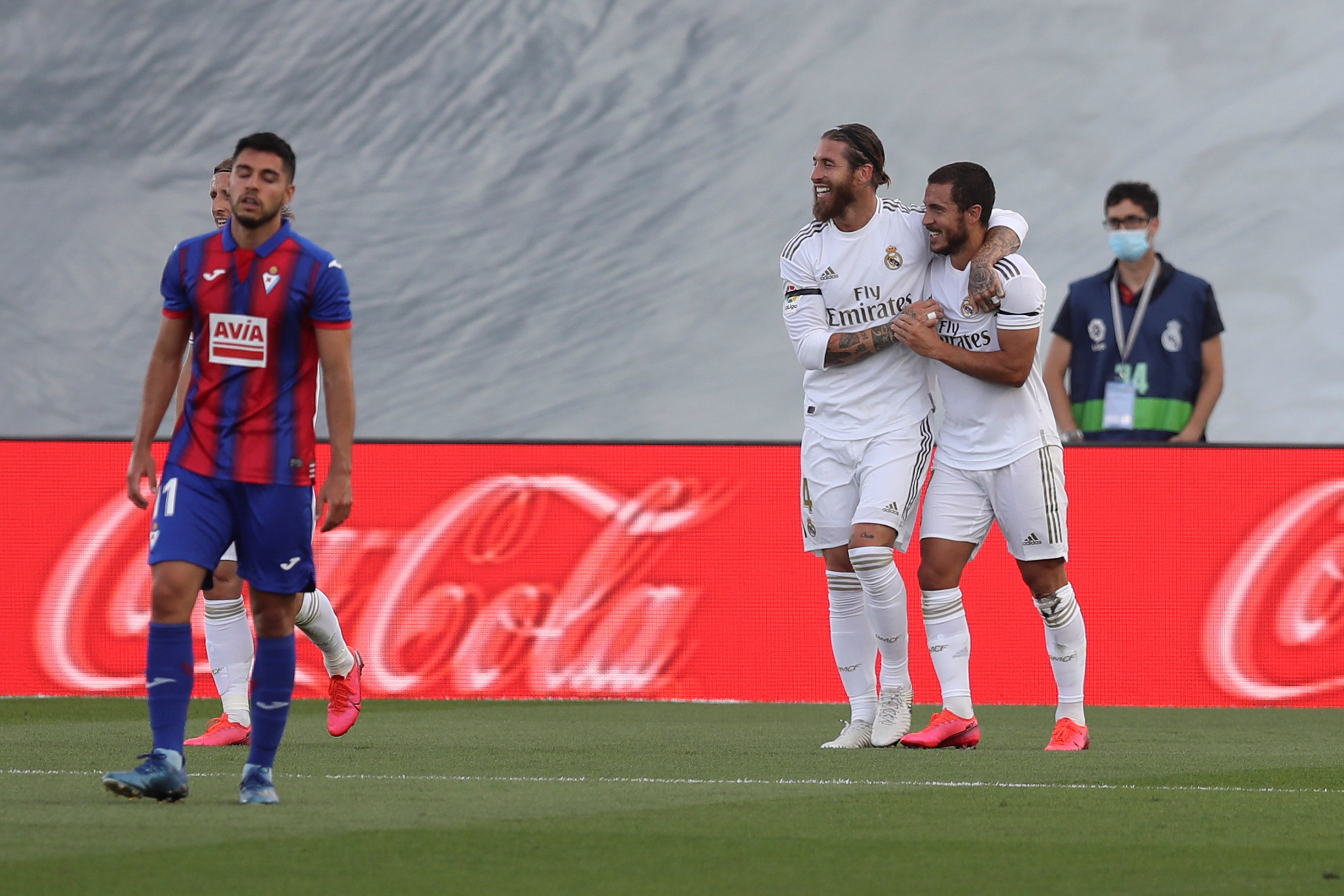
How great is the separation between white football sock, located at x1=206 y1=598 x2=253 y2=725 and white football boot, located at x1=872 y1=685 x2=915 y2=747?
2137mm

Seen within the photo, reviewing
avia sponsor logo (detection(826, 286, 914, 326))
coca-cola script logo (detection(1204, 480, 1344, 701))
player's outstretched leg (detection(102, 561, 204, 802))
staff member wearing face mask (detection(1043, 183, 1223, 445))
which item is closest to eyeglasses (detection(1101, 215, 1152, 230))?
staff member wearing face mask (detection(1043, 183, 1223, 445))

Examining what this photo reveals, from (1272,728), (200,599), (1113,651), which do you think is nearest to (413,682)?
(200,599)

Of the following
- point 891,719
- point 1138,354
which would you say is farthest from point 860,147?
point 1138,354

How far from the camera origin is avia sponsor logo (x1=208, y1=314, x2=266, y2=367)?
4.90 metres

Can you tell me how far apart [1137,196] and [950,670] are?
3501 mm

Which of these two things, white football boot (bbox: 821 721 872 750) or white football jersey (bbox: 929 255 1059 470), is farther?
white football boot (bbox: 821 721 872 750)

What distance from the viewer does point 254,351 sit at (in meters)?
4.90

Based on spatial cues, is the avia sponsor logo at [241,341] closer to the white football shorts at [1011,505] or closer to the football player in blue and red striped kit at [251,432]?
the football player in blue and red striped kit at [251,432]

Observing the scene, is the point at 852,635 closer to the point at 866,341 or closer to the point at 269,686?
the point at 866,341

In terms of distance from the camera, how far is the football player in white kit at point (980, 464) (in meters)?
6.69

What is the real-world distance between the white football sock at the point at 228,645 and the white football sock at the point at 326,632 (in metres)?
0.37

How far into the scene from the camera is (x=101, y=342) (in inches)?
594

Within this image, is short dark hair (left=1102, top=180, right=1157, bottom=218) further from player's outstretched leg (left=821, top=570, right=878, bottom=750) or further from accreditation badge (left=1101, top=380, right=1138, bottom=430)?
player's outstretched leg (left=821, top=570, right=878, bottom=750)

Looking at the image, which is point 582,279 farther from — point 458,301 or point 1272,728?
point 1272,728
